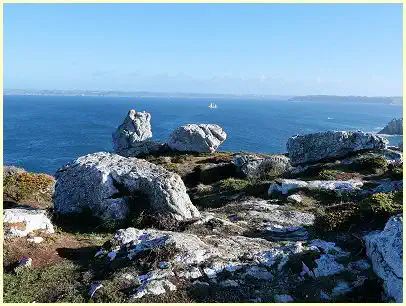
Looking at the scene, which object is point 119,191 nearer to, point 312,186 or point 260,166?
point 312,186

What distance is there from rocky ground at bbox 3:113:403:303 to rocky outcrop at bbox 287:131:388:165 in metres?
8.16

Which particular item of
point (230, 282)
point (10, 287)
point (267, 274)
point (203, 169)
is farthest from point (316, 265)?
point (203, 169)

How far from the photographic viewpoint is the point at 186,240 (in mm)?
15633

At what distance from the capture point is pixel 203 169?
45.4 m

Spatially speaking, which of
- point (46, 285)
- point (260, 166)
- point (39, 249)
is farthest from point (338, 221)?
point (260, 166)

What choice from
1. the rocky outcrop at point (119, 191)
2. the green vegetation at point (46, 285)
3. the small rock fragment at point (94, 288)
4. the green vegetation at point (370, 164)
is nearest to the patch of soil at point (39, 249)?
the green vegetation at point (46, 285)

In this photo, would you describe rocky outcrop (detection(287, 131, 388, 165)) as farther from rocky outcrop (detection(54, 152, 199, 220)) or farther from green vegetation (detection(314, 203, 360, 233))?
rocky outcrop (detection(54, 152, 199, 220))

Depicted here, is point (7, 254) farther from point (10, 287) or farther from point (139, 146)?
point (139, 146)

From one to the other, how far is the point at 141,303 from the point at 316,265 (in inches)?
232

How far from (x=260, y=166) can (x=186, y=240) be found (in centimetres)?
2440

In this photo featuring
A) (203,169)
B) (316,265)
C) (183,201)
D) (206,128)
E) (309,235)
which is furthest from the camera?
(206,128)

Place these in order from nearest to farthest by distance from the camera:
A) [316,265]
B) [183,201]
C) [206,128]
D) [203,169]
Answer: [316,265] → [183,201] → [203,169] → [206,128]

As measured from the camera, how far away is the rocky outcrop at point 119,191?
20.3m

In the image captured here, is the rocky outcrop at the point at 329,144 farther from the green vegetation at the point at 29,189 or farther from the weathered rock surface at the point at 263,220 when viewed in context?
the green vegetation at the point at 29,189
